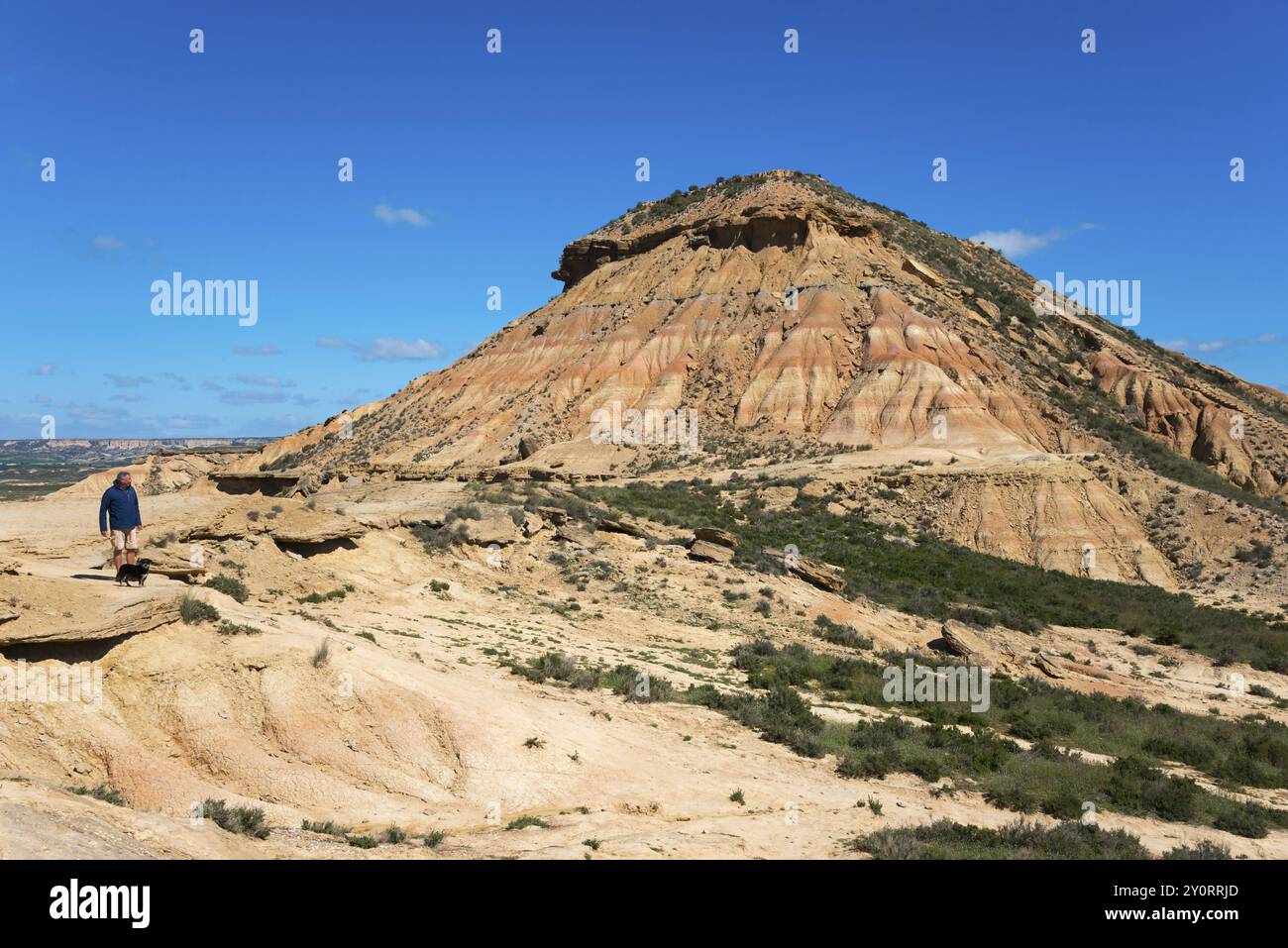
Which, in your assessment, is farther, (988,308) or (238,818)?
(988,308)

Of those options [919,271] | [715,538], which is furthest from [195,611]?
[919,271]

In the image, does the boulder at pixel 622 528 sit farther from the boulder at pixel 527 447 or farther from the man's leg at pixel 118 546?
the boulder at pixel 527 447

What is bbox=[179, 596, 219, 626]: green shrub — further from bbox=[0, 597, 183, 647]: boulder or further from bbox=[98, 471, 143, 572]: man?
bbox=[98, 471, 143, 572]: man

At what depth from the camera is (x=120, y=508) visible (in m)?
11.6

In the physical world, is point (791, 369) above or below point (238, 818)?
above

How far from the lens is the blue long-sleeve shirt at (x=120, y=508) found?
37.9 feet

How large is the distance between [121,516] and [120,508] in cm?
11

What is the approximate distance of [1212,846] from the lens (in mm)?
9414

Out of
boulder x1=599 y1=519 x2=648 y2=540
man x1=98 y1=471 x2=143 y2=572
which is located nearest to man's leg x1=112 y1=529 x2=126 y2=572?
man x1=98 y1=471 x2=143 y2=572

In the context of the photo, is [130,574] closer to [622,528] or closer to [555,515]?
[555,515]
